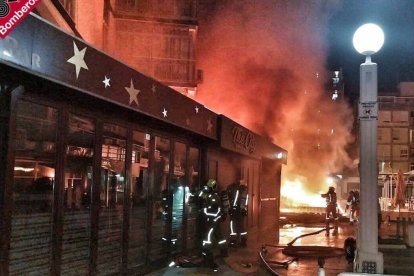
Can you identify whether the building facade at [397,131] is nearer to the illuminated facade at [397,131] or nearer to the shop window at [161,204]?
the illuminated facade at [397,131]

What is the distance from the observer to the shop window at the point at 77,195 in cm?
679

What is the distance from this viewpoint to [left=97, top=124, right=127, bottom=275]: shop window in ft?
25.6

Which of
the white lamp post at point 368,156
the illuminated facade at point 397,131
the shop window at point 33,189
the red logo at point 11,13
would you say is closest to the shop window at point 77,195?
the shop window at point 33,189

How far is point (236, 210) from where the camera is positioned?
44.5 ft

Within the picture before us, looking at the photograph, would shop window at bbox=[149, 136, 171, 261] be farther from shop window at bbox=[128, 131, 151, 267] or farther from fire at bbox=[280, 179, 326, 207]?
fire at bbox=[280, 179, 326, 207]

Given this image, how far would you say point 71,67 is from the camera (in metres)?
5.88

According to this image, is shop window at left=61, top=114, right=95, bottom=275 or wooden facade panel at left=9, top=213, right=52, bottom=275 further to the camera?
shop window at left=61, top=114, right=95, bottom=275

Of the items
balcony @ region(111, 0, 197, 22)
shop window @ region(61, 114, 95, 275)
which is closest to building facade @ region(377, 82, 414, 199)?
balcony @ region(111, 0, 197, 22)

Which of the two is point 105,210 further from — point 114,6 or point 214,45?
point 214,45

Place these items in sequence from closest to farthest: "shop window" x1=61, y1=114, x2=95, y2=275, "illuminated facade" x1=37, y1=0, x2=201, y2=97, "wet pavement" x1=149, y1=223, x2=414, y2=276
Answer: "shop window" x1=61, y1=114, x2=95, y2=275 → "wet pavement" x1=149, y1=223, x2=414, y2=276 → "illuminated facade" x1=37, y1=0, x2=201, y2=97

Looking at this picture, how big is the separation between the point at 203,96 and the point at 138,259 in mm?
17802

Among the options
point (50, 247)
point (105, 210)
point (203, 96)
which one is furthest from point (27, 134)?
point (203, 96)

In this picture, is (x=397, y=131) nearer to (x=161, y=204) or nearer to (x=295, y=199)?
(x=295, y=199)

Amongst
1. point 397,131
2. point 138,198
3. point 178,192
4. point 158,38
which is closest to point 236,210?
point 178,192
